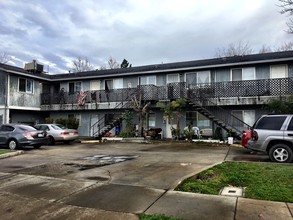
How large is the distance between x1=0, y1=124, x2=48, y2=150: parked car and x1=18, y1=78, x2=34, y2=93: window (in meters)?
9.00

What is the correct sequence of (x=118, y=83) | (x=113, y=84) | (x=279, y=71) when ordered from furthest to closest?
(x=113, y=84), (x=118, y=83), (x=279, y=71)

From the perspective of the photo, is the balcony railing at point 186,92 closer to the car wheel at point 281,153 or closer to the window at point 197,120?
the window at point 197,120

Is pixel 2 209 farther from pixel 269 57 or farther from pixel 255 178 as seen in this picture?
pixel 269 57

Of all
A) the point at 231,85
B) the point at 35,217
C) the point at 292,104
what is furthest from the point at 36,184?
the point at 231,85

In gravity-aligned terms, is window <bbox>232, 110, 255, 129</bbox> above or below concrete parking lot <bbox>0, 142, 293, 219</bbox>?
above

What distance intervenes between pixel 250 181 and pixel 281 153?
4047 mm

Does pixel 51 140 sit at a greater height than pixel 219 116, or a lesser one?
lesser

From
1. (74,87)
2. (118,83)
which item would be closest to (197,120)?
(118,83)

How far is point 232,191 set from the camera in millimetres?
6375

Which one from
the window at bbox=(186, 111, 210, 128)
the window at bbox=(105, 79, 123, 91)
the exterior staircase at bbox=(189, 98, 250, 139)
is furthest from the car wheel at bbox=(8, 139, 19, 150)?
the window at bbox=(186, 111, 210, 128)

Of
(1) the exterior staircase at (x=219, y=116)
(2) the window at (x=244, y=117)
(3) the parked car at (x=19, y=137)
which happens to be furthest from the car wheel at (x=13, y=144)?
(2) the window at (x=244, y=117)

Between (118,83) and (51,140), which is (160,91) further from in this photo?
(51,140)

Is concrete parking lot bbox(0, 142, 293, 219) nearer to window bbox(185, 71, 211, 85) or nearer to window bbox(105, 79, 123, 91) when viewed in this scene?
window bbox(185, 71, 211, 85)

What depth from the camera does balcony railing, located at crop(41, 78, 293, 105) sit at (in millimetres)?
19141
